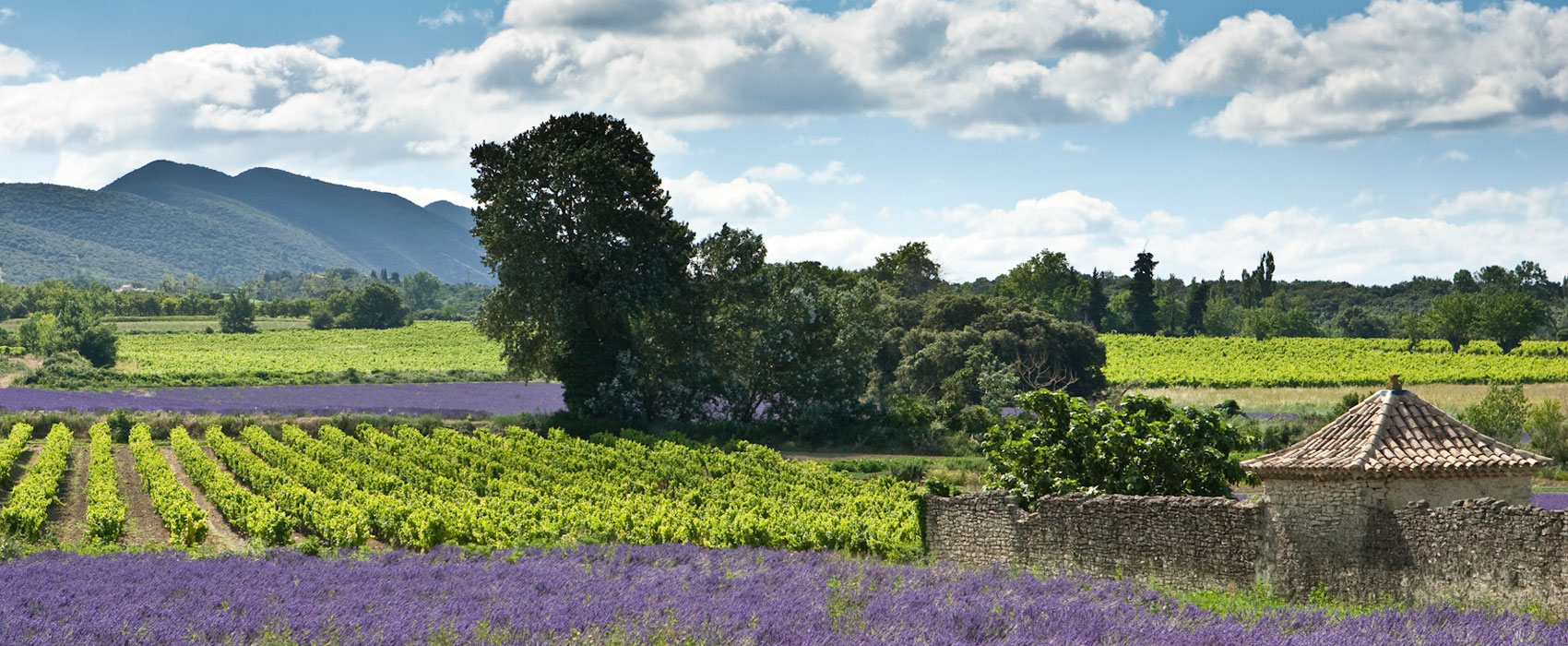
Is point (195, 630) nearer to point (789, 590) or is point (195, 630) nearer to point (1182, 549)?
point (789, 590)

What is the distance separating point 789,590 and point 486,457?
24.7 metres

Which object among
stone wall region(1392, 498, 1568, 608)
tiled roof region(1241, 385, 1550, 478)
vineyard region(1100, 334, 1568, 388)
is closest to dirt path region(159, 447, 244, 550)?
Result: tiled roof region(1241, 385, 1550, 478)

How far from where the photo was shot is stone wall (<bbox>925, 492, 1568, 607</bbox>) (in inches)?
447

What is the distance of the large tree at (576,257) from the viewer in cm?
4434

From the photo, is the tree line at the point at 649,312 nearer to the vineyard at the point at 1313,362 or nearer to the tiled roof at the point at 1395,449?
the tiled roof at the point at 1395,449

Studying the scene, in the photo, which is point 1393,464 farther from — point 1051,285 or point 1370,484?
point 1051,285

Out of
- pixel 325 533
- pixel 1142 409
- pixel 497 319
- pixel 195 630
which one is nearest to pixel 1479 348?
pixel 497 319

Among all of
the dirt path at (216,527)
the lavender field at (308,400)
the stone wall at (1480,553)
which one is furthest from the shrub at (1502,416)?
the dirt path at (216,527)

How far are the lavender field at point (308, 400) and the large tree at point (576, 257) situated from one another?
5.03 m

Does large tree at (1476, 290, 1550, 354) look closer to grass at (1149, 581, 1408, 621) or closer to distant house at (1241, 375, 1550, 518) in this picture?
distant house at (1241, 375, 1550, 518)

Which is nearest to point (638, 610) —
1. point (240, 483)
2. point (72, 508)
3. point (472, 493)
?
point (472, 493)

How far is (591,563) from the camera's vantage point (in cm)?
1582

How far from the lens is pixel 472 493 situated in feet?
90.2

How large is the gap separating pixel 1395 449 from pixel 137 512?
24662mm
